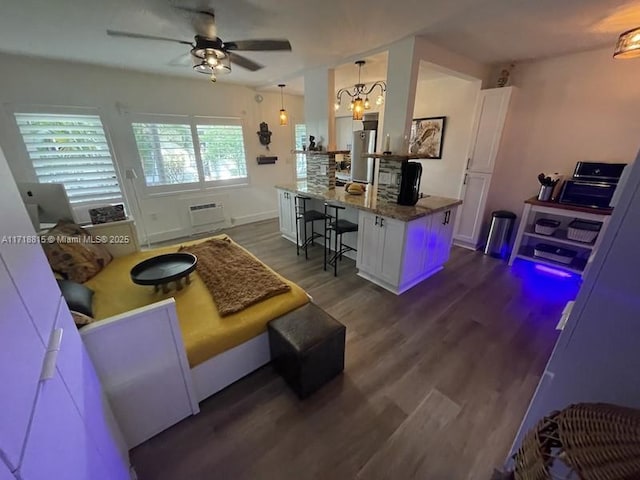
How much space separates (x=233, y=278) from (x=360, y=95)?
177 inches

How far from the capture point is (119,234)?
2.74 meters

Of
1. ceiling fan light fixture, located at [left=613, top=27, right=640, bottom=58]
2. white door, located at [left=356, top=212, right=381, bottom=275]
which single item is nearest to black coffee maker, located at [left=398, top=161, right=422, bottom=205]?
white door, located at [left=356, top=212, right=381, bottom=275]

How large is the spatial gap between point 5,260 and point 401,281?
275cm

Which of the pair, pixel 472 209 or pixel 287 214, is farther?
pixel 287 214

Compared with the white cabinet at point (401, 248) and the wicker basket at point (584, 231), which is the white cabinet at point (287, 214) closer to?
the white cabinet at point (401, 248)

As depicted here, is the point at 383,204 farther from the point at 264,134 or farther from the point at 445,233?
the point at 264,134

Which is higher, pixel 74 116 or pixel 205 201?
pixel 74 116

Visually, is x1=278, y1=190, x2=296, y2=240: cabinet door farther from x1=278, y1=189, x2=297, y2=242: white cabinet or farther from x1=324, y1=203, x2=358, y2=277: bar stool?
x1=324, y1=203, x2=358, y2=277: bar stool

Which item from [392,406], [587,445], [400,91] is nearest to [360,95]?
[400,91]

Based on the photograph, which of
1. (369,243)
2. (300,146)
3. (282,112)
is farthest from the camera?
(300,146)

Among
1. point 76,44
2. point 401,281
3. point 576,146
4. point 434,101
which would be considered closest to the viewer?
point 76,44

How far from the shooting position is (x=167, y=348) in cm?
141

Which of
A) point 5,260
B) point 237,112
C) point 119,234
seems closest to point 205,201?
point 237,112

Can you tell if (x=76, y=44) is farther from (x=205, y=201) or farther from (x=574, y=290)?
(x=574, y=290)
